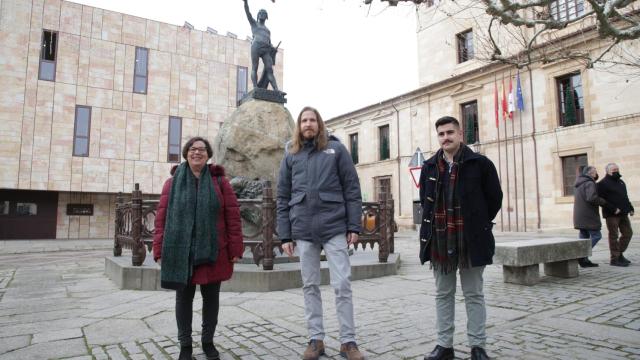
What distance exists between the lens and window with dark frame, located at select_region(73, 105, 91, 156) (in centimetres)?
2062

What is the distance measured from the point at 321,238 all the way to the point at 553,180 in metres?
19.0

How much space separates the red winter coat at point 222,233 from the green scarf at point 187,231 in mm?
74

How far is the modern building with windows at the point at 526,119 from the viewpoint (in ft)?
56.0

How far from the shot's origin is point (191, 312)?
3.19 meters

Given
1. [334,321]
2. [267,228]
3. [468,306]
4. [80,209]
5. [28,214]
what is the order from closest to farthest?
[468,306], [334,321], [267,228], [28,214], [80,209]

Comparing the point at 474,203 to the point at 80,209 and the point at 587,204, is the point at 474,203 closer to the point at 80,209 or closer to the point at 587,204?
the point at 587,204

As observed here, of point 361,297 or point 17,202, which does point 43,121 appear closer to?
point 17,202

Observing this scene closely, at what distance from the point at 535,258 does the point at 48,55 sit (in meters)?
22.9

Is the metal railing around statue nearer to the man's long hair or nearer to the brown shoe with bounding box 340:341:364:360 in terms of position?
the man's long hair

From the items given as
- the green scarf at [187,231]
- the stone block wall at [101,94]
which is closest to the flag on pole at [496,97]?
the stone block wall at [101,94]

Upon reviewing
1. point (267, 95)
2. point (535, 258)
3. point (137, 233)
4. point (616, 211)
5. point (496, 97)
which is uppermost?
point (496, 97)

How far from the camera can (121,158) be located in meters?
21.3

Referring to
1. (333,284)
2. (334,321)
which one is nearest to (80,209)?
(334,321)

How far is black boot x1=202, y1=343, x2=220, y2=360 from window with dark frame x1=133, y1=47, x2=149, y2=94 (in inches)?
850
